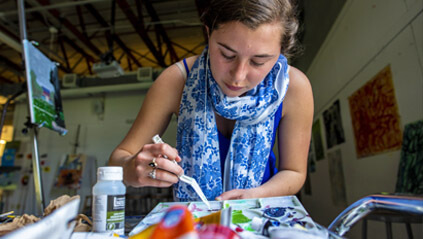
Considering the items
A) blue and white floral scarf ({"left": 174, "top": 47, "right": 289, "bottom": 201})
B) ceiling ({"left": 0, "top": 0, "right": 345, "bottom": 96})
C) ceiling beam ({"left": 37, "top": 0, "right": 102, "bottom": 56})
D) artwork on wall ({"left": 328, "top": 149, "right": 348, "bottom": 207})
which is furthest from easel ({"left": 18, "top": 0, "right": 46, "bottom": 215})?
ceiling beam ({"left": 37, "top": 0, "right": 102, "bottom": 56})

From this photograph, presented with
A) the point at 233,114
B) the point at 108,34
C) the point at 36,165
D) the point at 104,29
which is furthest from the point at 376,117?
the point at 108,34

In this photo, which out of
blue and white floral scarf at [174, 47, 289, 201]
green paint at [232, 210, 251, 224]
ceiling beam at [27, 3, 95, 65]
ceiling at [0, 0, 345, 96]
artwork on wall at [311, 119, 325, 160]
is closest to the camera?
green paint at [232, 210, 251, 224]

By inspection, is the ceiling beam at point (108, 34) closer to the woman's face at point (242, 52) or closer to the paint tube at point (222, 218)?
the woman's face at point (242, 52)

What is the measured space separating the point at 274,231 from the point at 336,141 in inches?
93.6

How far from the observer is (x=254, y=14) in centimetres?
73

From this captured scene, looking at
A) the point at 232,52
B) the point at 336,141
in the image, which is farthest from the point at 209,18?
the point at 336,141

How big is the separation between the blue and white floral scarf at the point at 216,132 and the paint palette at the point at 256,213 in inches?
9.8

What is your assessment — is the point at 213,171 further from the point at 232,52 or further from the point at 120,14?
the point at 120,14

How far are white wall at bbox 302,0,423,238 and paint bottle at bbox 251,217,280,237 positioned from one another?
44 cm

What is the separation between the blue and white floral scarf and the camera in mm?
905

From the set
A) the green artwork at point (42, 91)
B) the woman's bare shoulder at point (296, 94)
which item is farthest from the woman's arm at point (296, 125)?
the green artwork at point (42, 91)

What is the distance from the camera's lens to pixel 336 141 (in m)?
2.52

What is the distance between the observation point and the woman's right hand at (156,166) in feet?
2.13

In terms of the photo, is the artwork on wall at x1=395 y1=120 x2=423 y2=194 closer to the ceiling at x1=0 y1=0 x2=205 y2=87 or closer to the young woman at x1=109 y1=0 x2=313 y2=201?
the young woman at x1=109 y1=0 x2=313 y2=201
